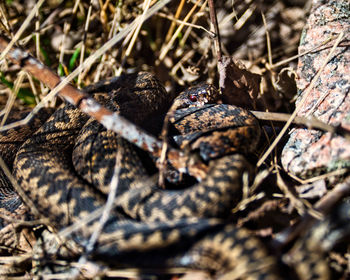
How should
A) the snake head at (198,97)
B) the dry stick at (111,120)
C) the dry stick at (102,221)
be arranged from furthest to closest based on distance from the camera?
the snake head at (198,97) < the dry stick at (111,120) < the dry stick at (102,221)

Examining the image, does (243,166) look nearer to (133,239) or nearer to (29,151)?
(133,239)

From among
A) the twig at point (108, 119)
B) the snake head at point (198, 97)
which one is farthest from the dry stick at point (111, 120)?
the snake head at point (198, 97)

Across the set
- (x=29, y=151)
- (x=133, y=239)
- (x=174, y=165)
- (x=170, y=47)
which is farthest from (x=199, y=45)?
(x=133, y=239)

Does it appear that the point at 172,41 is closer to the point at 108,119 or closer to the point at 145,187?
the point at 108,119

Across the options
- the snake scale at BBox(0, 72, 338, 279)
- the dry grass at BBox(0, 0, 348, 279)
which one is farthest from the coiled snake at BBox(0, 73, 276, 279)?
the dry grass at BBox(0, 0, 348, 279)

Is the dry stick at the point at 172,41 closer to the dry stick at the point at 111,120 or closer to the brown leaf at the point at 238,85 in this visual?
the brown leaf at the point at 238,85

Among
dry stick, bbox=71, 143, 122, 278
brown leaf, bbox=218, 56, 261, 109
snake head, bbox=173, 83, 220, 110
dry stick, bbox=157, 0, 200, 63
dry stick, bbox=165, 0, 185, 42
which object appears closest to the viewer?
dry stick, bbox=71, 143, 122, 278

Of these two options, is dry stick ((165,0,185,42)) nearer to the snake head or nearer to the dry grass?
the dry grass
